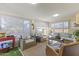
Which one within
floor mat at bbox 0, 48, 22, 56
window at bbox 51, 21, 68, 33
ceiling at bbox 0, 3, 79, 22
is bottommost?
floor mat at bbox 0, 48, 22, 56

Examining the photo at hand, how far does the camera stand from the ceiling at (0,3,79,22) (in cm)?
162

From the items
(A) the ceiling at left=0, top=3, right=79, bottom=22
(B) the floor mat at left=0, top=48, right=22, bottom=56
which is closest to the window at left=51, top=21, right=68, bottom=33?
(A) the ceiling at left=0, top=3, right=79, bottom=22

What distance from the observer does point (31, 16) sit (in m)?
1.72

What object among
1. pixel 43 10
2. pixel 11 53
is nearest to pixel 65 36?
pixel 43 10

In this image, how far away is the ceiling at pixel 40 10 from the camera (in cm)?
162

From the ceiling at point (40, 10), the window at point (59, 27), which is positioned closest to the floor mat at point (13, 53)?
the ceiling at point (40, 10)

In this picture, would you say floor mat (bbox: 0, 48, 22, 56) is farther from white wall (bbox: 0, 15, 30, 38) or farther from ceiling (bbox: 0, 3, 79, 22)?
ceiling (bbox: 0, 3, 79, 22)

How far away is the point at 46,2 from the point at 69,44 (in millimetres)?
936

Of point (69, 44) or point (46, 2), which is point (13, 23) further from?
point (69, 44)

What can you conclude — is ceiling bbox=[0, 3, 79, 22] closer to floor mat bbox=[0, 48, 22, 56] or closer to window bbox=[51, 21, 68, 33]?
A: window bbox=[51, 21, 68, 33]

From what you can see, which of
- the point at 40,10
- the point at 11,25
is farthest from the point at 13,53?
the point at 40,10

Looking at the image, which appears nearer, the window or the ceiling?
the ceiling

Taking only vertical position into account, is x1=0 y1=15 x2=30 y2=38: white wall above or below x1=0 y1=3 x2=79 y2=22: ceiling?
below

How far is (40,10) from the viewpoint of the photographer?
1.71 metres
